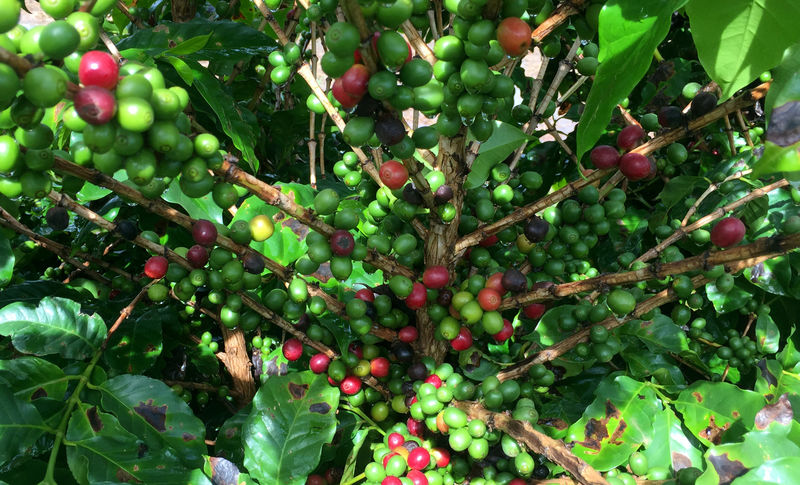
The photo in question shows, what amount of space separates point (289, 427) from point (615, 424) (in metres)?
0.73

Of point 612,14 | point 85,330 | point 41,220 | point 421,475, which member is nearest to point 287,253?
point 85,330

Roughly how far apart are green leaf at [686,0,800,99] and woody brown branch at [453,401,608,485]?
624mm

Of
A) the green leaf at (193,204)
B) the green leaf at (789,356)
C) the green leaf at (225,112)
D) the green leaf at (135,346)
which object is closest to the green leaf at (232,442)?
the green leaf at (135,346)

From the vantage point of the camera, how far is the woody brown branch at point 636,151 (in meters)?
1.07

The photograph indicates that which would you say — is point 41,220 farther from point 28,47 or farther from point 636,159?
point 636,159

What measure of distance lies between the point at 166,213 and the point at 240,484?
1.93 feet

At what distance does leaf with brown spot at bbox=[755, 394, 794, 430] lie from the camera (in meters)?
1.10

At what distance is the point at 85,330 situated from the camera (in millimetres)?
1311

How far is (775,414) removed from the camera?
1112 millimetres

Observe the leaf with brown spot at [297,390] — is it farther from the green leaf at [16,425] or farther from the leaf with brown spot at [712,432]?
the leaf with brown spot at [712,432]

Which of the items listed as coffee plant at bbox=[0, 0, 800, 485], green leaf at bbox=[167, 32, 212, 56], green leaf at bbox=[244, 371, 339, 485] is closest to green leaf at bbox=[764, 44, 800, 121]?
coffee plant at bbox=[0, 0, 800, 485]

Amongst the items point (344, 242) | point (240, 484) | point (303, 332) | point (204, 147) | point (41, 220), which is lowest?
point (41, 220)

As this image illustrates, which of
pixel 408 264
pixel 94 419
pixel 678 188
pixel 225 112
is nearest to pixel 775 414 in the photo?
pixel 678 188

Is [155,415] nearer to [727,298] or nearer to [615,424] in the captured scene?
[615,424]
